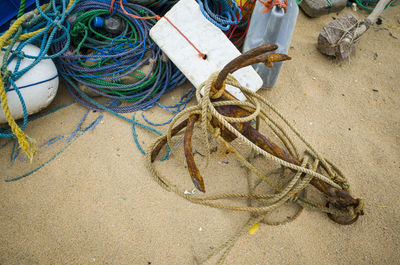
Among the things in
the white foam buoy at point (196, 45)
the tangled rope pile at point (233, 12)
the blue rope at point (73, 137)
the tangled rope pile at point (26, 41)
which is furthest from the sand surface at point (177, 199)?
the tangled rope pile at point (233, 12)

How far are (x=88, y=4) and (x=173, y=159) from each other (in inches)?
58.0

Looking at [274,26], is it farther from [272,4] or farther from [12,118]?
[12,118]

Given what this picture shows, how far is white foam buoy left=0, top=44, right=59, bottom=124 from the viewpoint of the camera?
1744mm

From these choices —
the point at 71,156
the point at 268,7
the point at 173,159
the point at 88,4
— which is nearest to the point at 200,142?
the point at 173,159

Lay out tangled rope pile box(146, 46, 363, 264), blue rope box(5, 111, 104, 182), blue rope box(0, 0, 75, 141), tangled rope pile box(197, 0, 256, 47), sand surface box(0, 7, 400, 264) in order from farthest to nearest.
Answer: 1. tangled rope pile box(197, 0, 256, 47)
2. blue rope box(5, 111, 104, 182)
3. blue rope box(0, 0, 75, 141)
4. sand surface box(0, 7, 400, 264)
5. tangled rope pile box(146, 46, 363, 264)

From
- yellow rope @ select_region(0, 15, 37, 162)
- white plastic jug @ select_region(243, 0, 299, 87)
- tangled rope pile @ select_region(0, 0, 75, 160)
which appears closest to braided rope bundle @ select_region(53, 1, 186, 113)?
tangled rope pile @ select_region(0, 0, 75, 160)

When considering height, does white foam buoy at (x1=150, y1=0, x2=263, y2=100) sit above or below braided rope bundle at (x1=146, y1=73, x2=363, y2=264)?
above

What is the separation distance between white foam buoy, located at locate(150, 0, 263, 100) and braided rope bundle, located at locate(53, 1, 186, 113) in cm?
23

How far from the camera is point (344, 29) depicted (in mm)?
2293

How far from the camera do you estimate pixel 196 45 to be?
1.92 m

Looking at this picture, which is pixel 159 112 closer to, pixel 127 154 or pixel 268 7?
pixel 127 154

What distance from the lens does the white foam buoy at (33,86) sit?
174 cm

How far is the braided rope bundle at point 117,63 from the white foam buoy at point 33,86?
208mm

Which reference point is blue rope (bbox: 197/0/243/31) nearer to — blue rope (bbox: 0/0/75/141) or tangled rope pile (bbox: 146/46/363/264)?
tangled rope pile (bbox: 146/46/363/264)
